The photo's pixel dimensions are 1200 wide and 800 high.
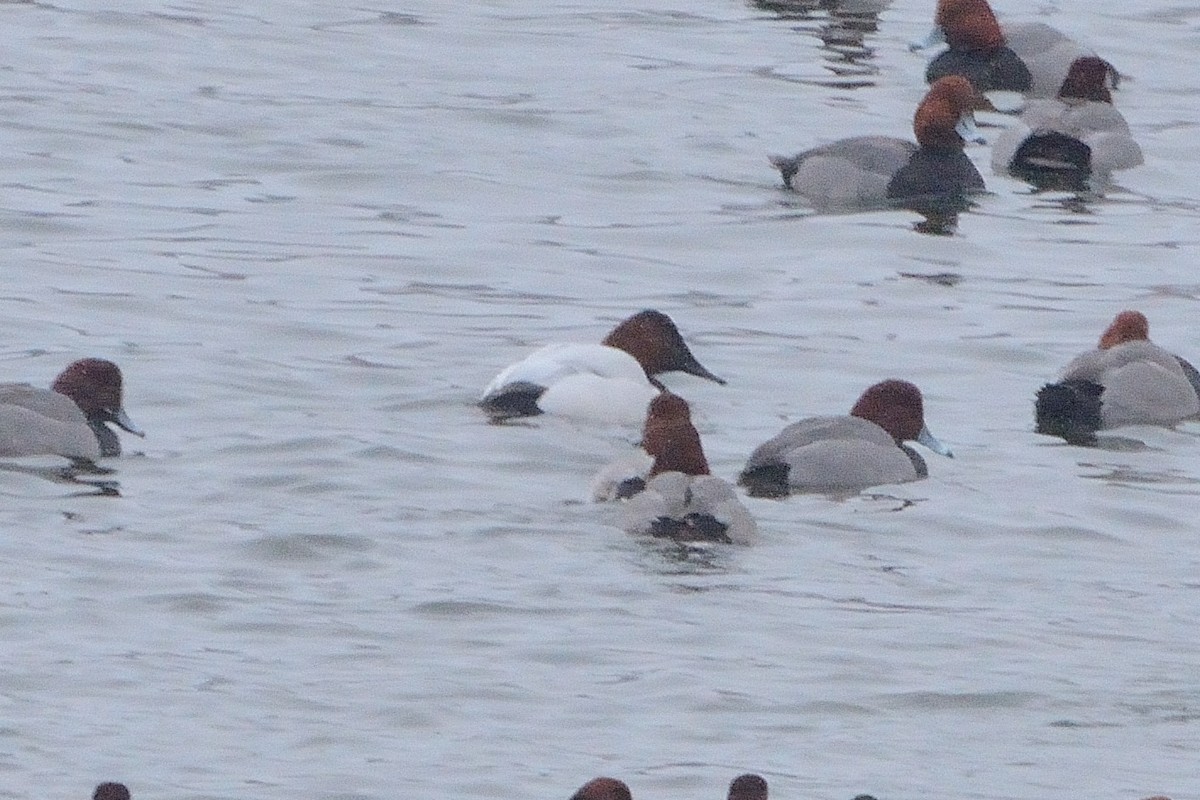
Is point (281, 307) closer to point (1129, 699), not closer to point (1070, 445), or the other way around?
point (1070, 445)

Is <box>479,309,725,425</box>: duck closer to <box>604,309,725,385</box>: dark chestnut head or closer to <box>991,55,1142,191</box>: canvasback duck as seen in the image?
<box>604,309,725,385</box>: dark chestnut head

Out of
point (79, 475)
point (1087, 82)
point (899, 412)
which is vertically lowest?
point (79, 475)

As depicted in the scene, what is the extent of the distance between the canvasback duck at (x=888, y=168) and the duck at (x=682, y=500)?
6569mm

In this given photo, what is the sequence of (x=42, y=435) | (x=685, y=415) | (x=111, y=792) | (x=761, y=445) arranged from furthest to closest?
(x=761, y=445) < (x=42, y=435) < (x=685, y=415) < (x=111, y=792)

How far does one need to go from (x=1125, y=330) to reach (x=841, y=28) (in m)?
9.81

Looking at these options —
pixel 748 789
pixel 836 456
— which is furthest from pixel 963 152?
pixel 748 789

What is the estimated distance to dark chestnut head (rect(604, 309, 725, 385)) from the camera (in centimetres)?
1324

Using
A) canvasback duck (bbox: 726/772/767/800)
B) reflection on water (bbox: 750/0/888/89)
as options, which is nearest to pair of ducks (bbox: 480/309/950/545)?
canvasback duck (bbox: 726/772/767/800)

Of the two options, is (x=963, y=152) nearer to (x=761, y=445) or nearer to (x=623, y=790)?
(x=761, y=445)

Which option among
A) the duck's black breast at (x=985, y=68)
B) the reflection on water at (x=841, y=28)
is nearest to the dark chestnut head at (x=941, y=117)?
the duck's black breast at (x=985, y=68)

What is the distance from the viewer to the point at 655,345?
13250 millimetres

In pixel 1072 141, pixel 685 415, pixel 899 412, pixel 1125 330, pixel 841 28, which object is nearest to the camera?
pixel 685 415

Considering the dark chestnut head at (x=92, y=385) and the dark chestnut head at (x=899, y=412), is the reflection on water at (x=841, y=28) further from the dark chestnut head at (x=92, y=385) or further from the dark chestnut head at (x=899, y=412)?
the dark chestnut head at (x=92, y=385)

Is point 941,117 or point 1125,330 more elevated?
point 941,117
